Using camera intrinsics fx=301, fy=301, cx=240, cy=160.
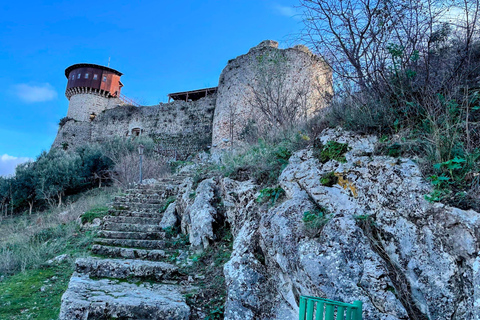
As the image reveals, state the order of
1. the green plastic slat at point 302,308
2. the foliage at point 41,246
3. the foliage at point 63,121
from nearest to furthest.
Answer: the green plastic slat at point 302,308, the foliage at point 41,246, the foliage at point 63,121

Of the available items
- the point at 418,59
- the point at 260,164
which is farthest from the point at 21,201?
the point at 418,59

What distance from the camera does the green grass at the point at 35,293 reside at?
3.45 meters

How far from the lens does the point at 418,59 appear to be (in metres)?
3.61

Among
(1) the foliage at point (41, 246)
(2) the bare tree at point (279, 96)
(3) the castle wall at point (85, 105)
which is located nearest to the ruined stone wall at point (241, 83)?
(2) the bare tree at point (279, 96)

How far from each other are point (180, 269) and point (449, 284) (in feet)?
11.0

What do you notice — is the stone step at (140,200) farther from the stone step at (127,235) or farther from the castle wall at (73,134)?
the castle wall at (73,134)

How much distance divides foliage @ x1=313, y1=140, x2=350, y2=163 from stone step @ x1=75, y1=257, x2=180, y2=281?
2.53 m

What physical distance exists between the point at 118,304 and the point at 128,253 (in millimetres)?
1679

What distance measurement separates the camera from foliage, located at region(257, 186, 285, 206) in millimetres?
3572

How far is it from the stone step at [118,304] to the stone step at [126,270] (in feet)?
1.47

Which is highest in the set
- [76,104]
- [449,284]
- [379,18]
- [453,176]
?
[76,104]

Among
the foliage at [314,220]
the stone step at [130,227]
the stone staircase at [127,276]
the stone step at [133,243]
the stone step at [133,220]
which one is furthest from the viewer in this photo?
the stone step at [133,220]

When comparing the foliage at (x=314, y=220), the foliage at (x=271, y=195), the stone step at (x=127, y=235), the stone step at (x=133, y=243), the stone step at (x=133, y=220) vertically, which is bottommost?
the stone step at (x=133, y=243)

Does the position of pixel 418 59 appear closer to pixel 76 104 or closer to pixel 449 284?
pixel 449 284
